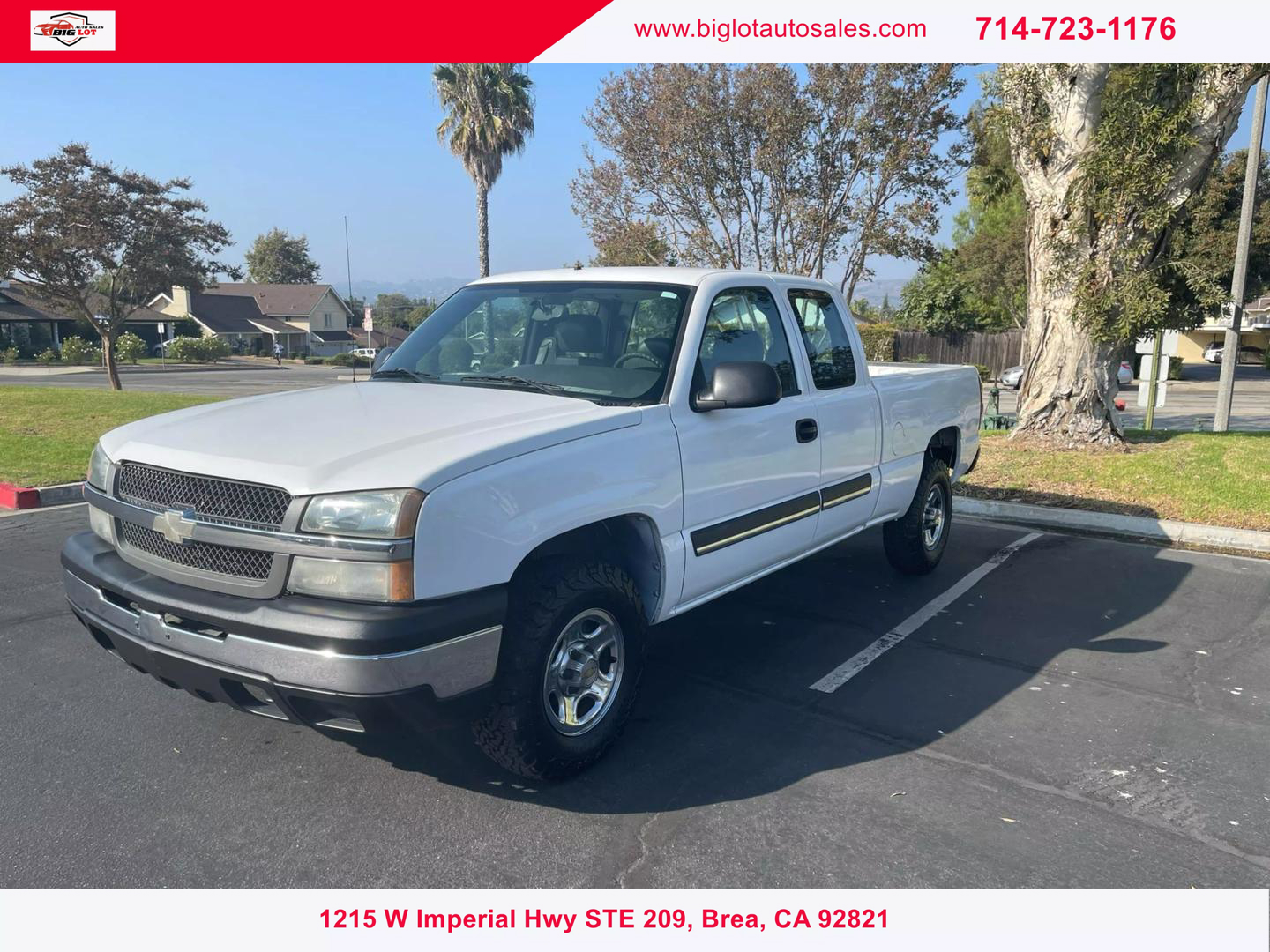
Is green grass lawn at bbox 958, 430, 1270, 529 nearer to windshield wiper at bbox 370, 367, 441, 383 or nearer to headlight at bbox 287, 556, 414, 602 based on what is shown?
windshield wiper at bbox 370, 367, 441, 383

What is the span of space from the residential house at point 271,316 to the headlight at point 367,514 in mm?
69344

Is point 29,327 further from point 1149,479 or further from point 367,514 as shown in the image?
point 367,514

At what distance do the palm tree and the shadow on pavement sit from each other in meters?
28.3

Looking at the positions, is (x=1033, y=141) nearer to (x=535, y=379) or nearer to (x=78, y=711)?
(x=535, y=379)

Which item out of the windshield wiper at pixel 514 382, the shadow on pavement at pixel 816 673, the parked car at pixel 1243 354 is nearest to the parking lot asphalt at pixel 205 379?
the shadow on pavement at pixel 816 673

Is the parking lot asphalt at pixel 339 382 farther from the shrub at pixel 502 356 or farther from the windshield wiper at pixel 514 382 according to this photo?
the windshield wiper at pixel 514 382

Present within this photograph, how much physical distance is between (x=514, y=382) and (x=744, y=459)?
44.0 inches

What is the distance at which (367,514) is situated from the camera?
9.92ft

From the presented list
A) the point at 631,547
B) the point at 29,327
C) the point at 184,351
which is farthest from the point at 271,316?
the point at 631,547

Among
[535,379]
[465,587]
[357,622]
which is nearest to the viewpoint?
[357,622]

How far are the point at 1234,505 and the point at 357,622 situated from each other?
831cm

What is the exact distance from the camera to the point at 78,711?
433cm

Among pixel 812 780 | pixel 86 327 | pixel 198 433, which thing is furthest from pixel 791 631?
pixel 86 327

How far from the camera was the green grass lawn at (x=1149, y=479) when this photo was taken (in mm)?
8555
